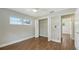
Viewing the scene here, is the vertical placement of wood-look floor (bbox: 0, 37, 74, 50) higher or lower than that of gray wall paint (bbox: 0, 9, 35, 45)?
lower

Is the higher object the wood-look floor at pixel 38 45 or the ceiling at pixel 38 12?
the ceiling at pixel 38 12

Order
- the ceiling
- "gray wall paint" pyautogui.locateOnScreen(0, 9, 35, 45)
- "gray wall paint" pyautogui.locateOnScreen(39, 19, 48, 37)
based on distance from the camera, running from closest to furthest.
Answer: the ceiling → "gray wall paint" pyautogui.locateOnScreen(0, 9, 35, 45) → "gray wall paint" pyautogui.locateOnScreen(39, 19, 48, 37)

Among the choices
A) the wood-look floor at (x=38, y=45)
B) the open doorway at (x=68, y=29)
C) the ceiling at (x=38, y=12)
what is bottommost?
the wood-look floor at (x=38, y=45)

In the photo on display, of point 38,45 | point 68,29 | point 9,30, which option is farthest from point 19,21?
point 68,29

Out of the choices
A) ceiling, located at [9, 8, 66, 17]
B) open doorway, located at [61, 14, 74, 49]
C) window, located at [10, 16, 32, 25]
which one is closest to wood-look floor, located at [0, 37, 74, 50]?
open doorway, located at [61, 14, 74, 49]

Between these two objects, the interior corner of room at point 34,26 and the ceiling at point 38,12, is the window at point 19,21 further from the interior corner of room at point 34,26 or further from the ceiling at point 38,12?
the ceiling at point 38,12

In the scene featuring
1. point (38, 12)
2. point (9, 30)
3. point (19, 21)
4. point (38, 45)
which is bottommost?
point (38, 45)

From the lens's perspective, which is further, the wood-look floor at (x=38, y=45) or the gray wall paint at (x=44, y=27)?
the gray wall paint at (x=44, y=27)

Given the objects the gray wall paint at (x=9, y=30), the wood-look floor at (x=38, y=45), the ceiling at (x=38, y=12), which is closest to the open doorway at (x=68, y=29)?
the wood-look floor at (x=38, y=45)

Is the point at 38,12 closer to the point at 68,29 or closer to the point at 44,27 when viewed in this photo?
the point at 44,27

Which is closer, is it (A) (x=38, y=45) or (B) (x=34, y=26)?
(A) (x=38, y=45)

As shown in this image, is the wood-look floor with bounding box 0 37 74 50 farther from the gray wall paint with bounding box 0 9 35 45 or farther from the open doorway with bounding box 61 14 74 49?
the gray wall paint with bounding box 0 9 35 45

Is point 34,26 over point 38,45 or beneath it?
over
